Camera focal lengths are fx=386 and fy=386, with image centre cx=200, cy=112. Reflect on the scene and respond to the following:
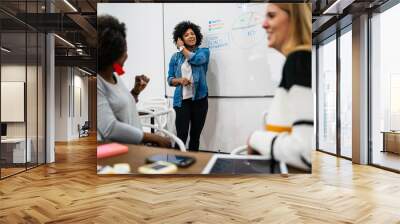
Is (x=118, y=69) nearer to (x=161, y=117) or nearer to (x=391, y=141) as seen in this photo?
(x=161, y=117)

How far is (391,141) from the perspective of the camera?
659 cm

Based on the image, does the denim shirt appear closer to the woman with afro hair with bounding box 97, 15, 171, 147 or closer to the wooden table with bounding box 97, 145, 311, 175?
the woman with afro hair with bounding box 97, 15, 171, 147

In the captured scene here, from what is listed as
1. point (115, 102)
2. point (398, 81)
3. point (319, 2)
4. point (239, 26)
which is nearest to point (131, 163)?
point (115, 102)

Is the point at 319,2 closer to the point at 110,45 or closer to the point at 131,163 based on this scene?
the point at 110,45

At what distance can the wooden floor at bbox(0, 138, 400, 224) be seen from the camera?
12.0ft

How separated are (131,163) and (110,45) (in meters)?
1.51

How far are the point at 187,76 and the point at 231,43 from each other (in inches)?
27.4

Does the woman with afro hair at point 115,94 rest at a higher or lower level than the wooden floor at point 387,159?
higher

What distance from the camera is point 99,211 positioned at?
388 centimetres

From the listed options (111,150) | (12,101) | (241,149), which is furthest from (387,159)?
(12,101)

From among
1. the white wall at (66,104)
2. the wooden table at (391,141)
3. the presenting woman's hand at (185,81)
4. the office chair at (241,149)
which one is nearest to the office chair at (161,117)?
the presenting woman's hand at (185,81)

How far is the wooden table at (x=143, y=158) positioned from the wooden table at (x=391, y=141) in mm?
3547

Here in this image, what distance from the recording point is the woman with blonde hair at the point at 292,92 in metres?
4.43

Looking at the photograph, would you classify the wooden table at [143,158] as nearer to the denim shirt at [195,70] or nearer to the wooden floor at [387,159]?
the denim shirt at [195,70]
